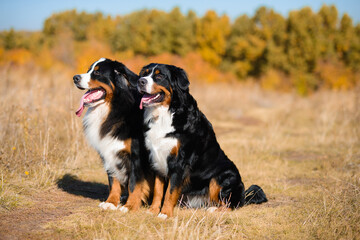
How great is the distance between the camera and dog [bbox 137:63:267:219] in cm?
402

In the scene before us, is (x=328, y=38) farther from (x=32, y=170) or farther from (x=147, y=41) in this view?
(x=32, y=170)

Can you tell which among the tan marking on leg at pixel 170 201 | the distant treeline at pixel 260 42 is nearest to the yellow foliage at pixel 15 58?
the distant treeline at pixel 260 42

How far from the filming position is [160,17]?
40.7 m

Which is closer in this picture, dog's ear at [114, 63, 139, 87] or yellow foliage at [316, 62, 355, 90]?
dog's ear at [114, 63, 139, 87]

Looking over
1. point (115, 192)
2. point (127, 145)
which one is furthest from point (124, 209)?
point (127, 145)

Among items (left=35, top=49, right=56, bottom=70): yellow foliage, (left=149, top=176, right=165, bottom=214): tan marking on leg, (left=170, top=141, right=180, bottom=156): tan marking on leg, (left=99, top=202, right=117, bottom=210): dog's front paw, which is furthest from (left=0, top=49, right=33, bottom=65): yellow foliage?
(left=170, top=141, right=180, bottom=156): tan marking on leg

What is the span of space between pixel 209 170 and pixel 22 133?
3.63 m

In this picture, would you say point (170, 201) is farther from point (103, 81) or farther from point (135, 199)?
point (103, 81)

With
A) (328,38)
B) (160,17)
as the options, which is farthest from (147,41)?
(328,38)

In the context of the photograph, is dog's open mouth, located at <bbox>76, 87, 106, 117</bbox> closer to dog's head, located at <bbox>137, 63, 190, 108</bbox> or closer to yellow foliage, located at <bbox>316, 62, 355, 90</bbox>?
dog's head, located at <bbox>137, 63, 190, 108</bbox>

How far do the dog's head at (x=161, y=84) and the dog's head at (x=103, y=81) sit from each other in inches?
13.7

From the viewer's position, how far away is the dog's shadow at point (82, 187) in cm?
517

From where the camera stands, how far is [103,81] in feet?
13.8

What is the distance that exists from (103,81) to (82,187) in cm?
216
